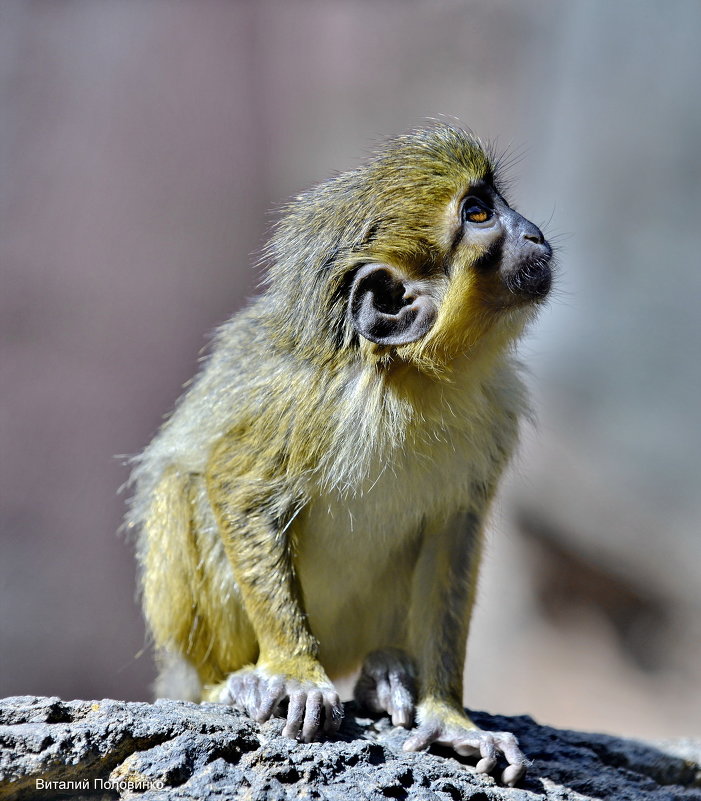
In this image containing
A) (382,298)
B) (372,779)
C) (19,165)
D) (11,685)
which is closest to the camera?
(372,779)

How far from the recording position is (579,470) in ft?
40.7

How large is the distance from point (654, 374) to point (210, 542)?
8.27 meters

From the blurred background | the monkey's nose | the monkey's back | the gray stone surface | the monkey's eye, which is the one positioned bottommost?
the gray stone surface

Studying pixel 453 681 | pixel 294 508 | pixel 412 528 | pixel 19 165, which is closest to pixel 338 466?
pixel 294 508

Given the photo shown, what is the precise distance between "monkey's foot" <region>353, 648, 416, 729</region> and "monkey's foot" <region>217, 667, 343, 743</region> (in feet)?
1.81

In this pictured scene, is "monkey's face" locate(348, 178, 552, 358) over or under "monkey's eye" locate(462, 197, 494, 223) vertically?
under

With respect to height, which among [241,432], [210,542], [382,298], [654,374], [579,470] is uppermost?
[654,374]

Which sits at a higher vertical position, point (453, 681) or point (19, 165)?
point (19, 165)

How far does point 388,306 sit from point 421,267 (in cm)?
27

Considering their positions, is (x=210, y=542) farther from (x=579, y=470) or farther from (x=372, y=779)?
(x=579, y=470)

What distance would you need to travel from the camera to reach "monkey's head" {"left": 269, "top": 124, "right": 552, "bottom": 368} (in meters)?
4.99

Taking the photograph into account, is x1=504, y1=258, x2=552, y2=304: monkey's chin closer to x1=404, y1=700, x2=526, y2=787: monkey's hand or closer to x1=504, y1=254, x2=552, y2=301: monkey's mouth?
x1=504, y1=254, x2=552, y2=301: monkey's mouth

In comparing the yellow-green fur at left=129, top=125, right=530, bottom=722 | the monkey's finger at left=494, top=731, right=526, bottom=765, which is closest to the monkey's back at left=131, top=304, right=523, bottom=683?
the yellow-green fur at left=129, top=125, right=530, bottom=722

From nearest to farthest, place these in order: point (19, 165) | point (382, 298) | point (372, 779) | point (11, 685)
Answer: point (372, 779)
point (382, 298)
point (11, 685)
point (19, 165)
